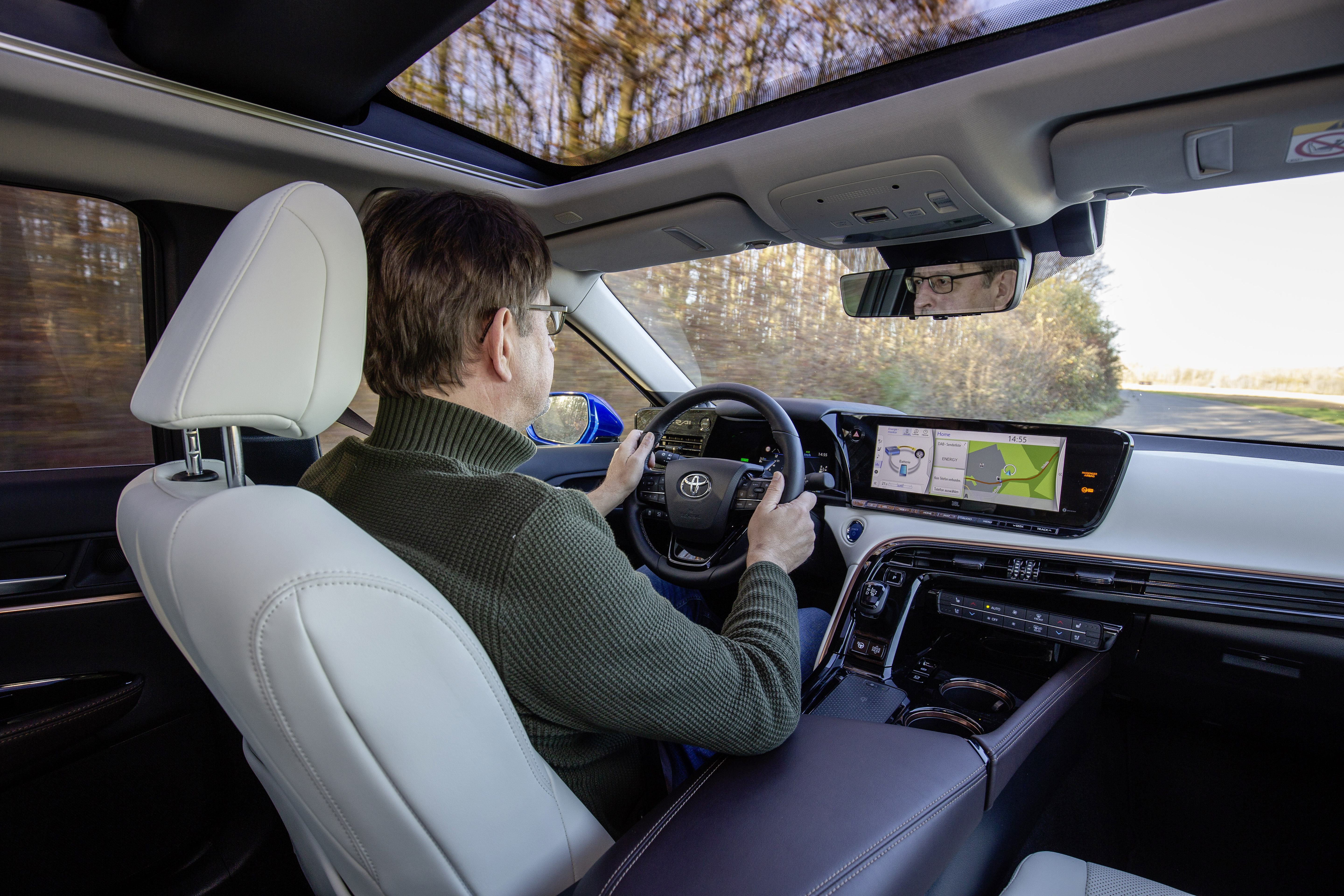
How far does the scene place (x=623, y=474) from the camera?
209 cm

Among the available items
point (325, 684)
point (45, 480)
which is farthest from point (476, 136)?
point (325, 684)

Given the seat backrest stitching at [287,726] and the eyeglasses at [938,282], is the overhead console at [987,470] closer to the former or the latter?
the eyeglasses at [938,282]

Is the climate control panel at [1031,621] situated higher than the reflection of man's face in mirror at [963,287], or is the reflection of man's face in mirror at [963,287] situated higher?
the reflection of man's face in mirror at [963,287]

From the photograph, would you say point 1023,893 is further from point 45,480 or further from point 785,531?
point 45,480

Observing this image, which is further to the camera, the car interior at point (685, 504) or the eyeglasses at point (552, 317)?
the eyeglasses at point (552, 317)

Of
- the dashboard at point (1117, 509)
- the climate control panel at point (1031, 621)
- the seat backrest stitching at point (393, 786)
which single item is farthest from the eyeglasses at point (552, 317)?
the climate control panel at point (1031, 621)


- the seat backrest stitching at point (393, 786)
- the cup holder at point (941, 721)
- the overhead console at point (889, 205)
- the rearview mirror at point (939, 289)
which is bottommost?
the cup holder at point (941, 721)

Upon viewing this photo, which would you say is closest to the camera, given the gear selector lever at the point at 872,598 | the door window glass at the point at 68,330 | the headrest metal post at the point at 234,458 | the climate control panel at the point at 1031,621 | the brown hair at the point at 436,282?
the headrest metal post at the point at 234,458

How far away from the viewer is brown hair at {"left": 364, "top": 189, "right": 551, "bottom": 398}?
115 cm

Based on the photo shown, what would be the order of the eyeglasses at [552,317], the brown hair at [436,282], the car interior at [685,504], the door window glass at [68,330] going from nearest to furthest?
the car interior at [685,504] → the brown hair at [436,282] → the eyeglasses at [552,317] → the door window glass at [68,330]

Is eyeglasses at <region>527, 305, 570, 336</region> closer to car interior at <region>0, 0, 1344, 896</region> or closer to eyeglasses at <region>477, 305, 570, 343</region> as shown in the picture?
eyeglasses at <region>477, 305, 570, 343</region>

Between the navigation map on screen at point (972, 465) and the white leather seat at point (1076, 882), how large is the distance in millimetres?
809

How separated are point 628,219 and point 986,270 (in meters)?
1.17

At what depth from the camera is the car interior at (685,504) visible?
85 centimetres
